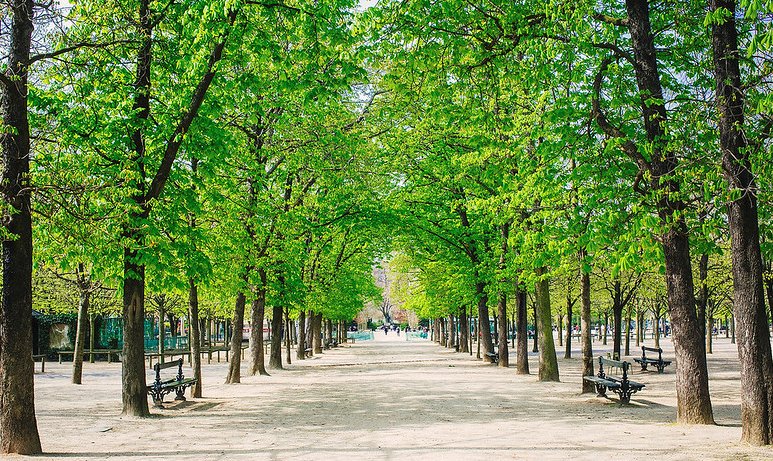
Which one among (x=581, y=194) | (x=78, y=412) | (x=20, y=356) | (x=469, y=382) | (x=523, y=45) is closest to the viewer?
(x=20, y=356)

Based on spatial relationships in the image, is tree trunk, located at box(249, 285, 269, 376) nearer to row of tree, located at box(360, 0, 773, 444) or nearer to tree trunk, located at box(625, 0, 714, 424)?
row of tree, located at box(360, 0, 773, 444)

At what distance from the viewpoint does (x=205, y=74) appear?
43.4ft

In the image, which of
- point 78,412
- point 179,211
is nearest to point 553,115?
point 179,211

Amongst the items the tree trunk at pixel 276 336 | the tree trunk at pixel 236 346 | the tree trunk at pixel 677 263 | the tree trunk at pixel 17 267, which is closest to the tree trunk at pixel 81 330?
the tree trunk at pixel 236 346

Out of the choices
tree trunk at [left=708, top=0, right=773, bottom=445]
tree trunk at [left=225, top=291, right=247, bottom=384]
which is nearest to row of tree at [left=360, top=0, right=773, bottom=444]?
tree trunk at [left=708, top=0, right=773, bottom=445]

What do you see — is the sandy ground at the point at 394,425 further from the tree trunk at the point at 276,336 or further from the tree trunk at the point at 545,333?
the tree trunk at the point at 276,336

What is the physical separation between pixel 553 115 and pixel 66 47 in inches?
316

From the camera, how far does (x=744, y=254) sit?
9852mm

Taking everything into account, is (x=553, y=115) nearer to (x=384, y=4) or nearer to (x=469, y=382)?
(x=384, y=4)

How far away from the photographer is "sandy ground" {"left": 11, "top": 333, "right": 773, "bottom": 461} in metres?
9.75

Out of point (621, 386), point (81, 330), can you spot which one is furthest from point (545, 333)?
point (81, 330)

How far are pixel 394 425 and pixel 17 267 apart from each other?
677 centimetres

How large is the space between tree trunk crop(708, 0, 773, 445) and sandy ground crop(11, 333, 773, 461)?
0.59m

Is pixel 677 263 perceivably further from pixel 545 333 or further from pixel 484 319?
pixel 484 319
